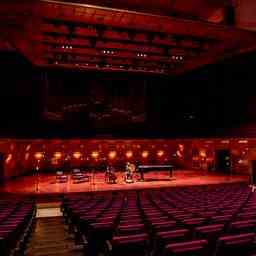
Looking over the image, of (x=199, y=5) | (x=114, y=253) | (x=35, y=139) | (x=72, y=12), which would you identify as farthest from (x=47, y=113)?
(x=114, y=253)

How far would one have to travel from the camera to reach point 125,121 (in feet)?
69.7

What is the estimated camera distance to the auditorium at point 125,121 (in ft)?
21.8

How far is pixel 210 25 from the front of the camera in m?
11.1

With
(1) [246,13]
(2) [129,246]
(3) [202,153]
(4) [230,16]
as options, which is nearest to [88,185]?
(4) [230,16]

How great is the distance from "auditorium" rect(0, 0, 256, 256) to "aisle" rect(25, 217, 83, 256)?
44 mm

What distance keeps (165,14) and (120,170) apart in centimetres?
1751

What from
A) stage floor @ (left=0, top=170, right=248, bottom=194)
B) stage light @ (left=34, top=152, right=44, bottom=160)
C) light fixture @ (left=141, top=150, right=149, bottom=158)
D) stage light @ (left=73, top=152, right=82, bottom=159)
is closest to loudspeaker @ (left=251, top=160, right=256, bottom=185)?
stage floor @ (left=0, top=170, right=248, bottom=194)

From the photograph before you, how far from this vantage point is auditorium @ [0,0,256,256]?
6641 mm

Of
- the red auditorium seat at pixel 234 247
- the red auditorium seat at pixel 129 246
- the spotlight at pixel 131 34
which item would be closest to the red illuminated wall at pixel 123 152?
the spotlight at pixel 131 34

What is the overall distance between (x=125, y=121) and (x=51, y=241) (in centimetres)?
1414

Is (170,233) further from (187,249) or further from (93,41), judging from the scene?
(93,41)

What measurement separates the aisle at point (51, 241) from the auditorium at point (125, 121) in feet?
0.14

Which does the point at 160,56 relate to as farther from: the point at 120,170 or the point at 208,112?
the point at 120,170

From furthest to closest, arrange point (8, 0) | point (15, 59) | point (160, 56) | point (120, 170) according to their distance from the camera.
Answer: point (120, 170), point (15, 59), point (160, 56), point (8, 0)
